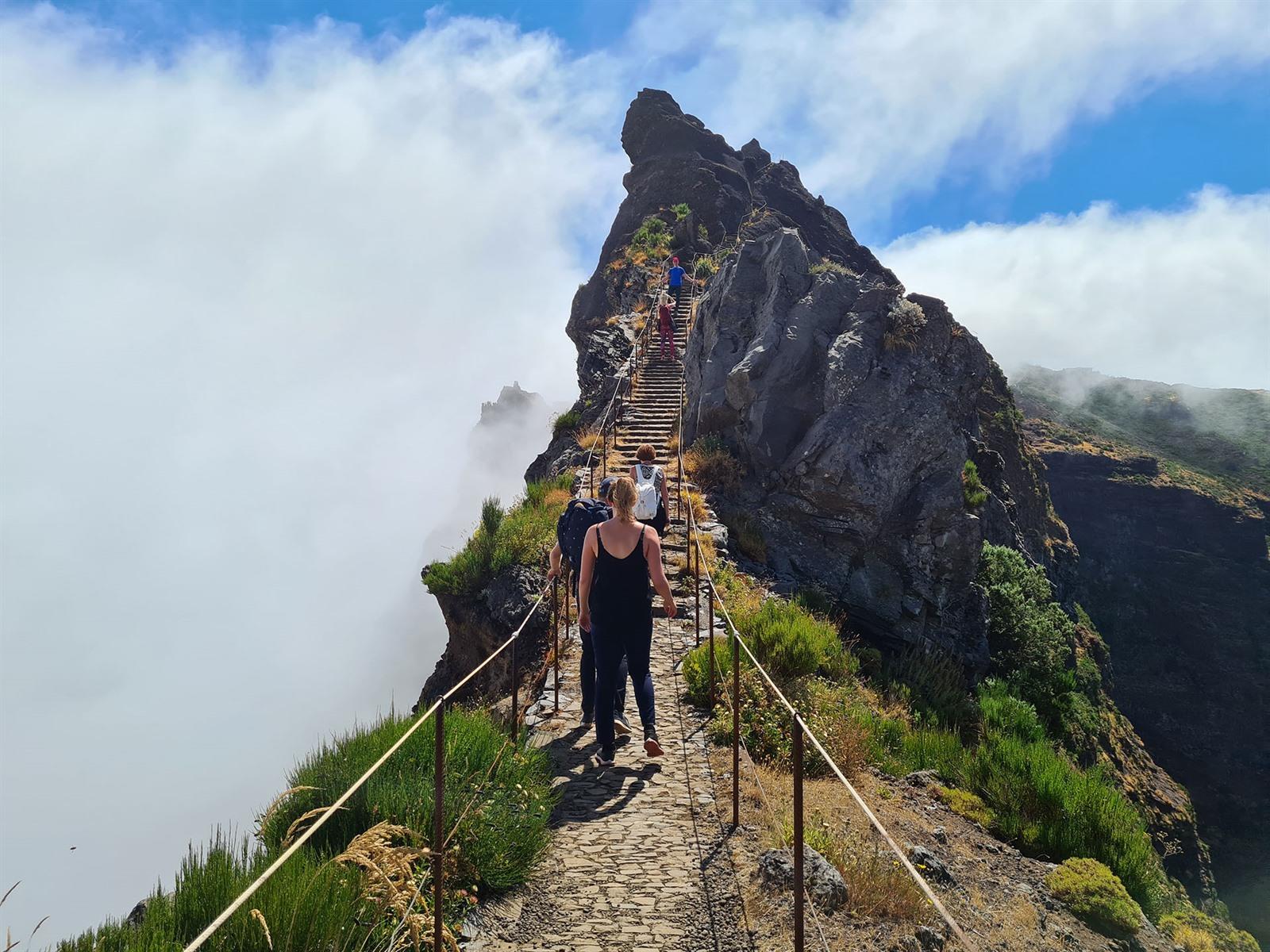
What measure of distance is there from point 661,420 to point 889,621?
369 inches

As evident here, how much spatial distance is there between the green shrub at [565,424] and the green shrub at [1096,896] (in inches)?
738

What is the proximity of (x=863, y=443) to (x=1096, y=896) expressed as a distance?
35.3 feet

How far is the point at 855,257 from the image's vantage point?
134 feet

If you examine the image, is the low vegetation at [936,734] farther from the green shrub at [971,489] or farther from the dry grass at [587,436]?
the dry grass at [587,436]

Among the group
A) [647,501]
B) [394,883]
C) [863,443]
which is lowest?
[394,883]

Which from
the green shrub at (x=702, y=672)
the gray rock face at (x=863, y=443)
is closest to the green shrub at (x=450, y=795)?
the green shrub at (x=702, y=672)

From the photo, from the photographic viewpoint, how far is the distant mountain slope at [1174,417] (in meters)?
61.8

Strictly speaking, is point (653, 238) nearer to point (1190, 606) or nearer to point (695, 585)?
point (695, 585)

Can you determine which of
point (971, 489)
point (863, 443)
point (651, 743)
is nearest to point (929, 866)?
point (651, 743)

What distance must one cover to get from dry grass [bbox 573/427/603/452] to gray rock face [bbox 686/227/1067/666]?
2.57 m

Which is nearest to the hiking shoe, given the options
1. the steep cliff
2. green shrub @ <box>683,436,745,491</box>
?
green shrub @ <box>683,436,745,491</box>

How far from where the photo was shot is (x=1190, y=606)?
4616cm

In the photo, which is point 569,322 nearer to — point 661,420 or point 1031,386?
point 661,420

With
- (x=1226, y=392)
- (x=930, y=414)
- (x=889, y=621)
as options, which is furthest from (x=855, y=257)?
(x=1226, y=392)
